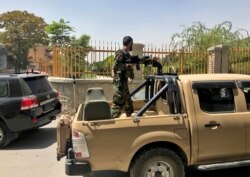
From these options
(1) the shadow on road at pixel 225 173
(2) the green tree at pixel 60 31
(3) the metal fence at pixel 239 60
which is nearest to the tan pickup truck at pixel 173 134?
(1) the shadow on road at pixel 225 173

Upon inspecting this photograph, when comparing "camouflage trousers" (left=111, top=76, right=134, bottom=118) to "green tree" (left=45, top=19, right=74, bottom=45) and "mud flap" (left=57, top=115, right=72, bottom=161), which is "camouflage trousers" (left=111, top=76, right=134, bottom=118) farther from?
"green tree" (left=45, top=19, right=74, bottom=45)

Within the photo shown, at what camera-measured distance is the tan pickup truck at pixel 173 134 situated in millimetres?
4418

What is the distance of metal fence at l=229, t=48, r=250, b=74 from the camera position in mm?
14141

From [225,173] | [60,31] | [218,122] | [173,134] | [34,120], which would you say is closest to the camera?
[173,134]

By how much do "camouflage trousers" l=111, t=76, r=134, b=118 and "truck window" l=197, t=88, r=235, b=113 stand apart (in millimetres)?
1396

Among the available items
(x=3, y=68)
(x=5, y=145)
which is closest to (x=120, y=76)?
(x=5, y=145)

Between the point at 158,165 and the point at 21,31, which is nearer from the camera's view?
the point at 158,165

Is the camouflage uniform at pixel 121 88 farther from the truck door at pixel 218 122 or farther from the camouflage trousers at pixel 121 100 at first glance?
the truck door at pixel 218 122

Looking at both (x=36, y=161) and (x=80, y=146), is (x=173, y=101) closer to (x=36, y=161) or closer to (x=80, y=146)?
(x=80, y=146)

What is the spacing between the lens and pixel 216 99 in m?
4.78

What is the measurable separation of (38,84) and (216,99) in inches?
193

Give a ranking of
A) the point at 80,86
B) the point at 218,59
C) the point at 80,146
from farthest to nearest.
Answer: the point at 218,59
the point at 80,86
the point at 80,146

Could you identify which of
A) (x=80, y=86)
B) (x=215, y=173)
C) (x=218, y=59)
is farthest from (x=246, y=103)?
(x=218, y=59)

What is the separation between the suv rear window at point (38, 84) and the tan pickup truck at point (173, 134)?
3466 mm
